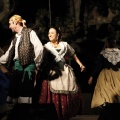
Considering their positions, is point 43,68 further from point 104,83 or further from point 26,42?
point 104,83

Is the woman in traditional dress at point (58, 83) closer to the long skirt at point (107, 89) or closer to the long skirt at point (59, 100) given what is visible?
the long skirt at point (59, 100)

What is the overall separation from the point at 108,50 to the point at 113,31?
3.12m

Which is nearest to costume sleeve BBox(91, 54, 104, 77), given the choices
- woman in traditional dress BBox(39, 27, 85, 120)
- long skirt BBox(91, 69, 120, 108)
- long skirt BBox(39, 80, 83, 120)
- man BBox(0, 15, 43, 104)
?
long skirt BBox(91, 69, 120, 108)

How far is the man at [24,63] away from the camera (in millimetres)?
5121

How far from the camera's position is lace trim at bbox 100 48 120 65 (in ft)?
20.4

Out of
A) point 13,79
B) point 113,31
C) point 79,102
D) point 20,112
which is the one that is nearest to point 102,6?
point 113,31

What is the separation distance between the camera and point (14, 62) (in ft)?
17.6

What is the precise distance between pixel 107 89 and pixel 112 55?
59 centimetres

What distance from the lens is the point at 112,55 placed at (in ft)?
20.4

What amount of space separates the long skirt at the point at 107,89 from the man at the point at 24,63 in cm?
139

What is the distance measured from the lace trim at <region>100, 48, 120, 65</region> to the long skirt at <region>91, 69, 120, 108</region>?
20 cm

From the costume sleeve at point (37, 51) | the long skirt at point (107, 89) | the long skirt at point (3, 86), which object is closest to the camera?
the long skirt at point (3, 86)

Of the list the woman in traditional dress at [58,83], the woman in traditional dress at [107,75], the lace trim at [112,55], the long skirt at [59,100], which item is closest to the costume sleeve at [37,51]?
the woman in traditional dress at [58,83]

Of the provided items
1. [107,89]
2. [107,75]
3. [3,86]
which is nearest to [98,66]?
[107,75]
